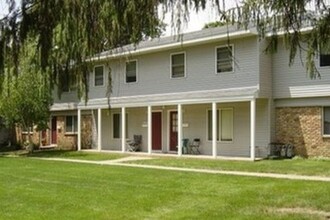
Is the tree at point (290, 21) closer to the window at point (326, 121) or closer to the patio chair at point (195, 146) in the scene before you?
the window at point (326, 121)

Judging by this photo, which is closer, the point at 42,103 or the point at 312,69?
the point at 312,69

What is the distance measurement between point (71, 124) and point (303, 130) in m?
16.9

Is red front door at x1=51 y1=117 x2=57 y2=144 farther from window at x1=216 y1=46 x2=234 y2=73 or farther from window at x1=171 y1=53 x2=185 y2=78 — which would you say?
window at x1=216 y1=46 x2=234 y2=73

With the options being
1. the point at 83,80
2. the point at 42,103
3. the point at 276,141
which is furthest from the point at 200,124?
the point at 83,80

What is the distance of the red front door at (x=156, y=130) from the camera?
90.9 feet

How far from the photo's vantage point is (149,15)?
5.10 m

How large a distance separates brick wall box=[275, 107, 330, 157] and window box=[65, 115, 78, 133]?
15142mm

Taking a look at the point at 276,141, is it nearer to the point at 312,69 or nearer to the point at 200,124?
the point at 200,124

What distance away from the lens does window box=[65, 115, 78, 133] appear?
33.7m

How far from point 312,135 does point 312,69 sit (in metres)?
14.4

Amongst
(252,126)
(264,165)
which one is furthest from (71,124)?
(264,165)

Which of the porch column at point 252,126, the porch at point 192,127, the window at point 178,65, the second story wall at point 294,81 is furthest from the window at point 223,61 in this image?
the porch column at point 252,126

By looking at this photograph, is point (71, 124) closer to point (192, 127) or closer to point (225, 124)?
point (192, 127)

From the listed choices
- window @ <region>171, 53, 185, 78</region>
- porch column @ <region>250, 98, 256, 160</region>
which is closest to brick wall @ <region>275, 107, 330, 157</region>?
porch column @ <region>250, 98, 256, 160</region>
